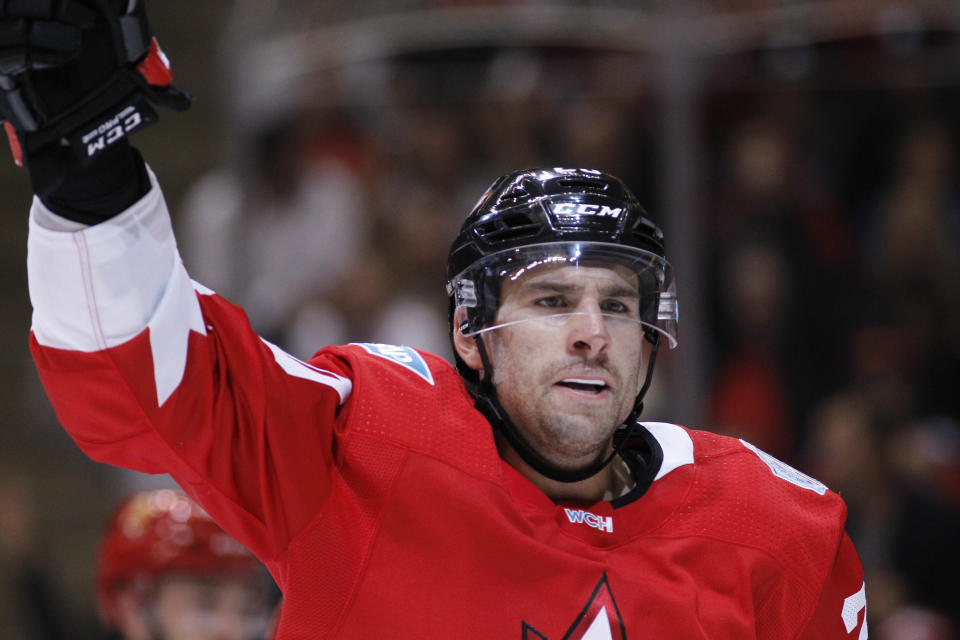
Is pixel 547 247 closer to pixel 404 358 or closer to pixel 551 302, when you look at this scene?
pixel 551 302

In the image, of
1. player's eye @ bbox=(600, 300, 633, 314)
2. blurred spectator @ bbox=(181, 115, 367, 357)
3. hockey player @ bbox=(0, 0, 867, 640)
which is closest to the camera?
hockey player @ bbox=(0, 0, 867, 640)

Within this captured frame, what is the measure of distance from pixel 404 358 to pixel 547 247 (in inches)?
13.4

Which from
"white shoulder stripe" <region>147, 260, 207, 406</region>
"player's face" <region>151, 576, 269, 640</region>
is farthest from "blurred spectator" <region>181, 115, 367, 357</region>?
"white shoulder stripe" <region>147, 260, 207, 406</region>

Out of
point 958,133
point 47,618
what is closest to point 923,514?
point 958,133

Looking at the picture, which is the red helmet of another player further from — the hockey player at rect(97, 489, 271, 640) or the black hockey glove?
the black hockey glove

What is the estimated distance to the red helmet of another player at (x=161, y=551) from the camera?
3.27 meters

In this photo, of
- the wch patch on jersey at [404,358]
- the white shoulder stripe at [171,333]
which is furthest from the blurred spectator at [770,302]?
the white shoulder stripe at [171,333]

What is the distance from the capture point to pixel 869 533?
4.61 m

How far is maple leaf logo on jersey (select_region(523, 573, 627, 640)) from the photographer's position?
6.99 ft

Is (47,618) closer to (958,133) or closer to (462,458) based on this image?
(462,458)

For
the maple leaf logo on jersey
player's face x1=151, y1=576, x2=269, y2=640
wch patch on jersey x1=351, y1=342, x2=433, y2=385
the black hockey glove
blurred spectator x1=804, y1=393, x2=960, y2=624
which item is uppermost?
the black hockey glove

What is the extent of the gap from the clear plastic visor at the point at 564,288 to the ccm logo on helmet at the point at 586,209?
7cm

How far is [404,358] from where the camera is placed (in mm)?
2309

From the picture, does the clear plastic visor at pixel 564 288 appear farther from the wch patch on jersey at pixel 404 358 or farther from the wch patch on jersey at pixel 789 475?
the wch patch on jersey at pixel 789 475
